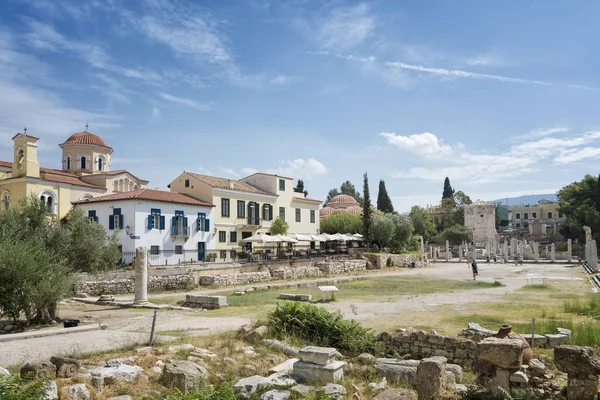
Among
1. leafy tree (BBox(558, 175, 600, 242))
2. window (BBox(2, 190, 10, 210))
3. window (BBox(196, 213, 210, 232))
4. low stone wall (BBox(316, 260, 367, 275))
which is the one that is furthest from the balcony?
leafy tree (BBox(558, 175, 600, 242))

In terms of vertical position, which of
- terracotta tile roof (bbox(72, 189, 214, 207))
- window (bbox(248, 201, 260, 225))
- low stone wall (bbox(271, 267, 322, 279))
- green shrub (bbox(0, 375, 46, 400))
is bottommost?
low stone wall (bbox(271, 267, 322, 279))

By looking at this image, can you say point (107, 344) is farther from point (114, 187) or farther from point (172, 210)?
point (114, 187)

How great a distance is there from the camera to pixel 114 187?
148 ft

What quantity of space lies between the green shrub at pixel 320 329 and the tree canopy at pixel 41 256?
8.13 m

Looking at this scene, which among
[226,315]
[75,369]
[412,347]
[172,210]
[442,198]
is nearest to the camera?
[75,369]

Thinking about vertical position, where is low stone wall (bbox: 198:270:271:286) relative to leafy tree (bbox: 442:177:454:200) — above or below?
below

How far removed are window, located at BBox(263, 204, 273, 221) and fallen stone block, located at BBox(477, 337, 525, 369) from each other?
133 feet

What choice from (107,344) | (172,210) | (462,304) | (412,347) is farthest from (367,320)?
(172,210)

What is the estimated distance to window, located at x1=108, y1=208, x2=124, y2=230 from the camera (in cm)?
3653

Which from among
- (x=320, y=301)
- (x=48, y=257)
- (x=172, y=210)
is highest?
(x=172, y=210)

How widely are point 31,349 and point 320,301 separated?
45.5ft

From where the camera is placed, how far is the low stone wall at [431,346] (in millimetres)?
11547

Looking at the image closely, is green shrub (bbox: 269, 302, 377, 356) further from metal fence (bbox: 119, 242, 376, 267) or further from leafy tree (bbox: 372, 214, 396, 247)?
leafy tree (bbox: 372, 214, 396, 247)

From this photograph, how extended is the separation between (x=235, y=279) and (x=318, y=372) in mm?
23708
